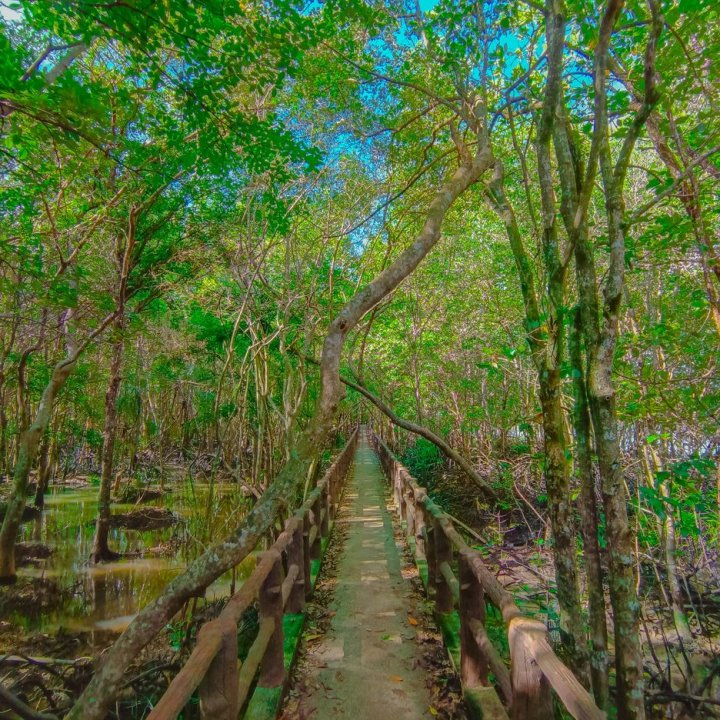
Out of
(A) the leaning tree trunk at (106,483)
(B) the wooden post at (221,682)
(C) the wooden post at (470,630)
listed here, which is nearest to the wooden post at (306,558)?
(C) the wooden post at (470,630)

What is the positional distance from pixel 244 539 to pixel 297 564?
6.56 feet

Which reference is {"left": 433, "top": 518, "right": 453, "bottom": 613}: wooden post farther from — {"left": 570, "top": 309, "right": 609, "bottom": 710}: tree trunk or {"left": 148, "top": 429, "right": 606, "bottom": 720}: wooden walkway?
{"left": 570, "top": 309, "right": 609, "bottom": 710}: tree trunk

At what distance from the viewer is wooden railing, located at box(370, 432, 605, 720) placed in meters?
2.09

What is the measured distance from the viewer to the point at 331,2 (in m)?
4.69

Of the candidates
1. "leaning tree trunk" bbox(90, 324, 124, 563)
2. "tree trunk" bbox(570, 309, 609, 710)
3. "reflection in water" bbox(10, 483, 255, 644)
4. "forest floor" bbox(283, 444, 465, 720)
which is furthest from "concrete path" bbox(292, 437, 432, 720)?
"leaning tree trunk" bbox(90, 324, 124, 563)

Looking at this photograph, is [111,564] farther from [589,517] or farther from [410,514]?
[589,517]

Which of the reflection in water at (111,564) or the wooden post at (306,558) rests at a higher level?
the wooden post at (306,558)

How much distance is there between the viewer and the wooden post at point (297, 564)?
15.8 feet

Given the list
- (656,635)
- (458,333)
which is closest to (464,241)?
(458,333)

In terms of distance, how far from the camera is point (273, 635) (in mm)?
3537

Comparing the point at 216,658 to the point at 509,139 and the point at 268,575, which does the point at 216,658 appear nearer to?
the point at 268,575

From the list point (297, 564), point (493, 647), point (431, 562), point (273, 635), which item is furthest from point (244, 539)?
point (431, 562)

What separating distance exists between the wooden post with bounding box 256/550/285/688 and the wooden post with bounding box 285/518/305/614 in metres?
1.16

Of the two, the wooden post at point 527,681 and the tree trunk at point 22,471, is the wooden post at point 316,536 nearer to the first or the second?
A: the wooden post at point 527,681
